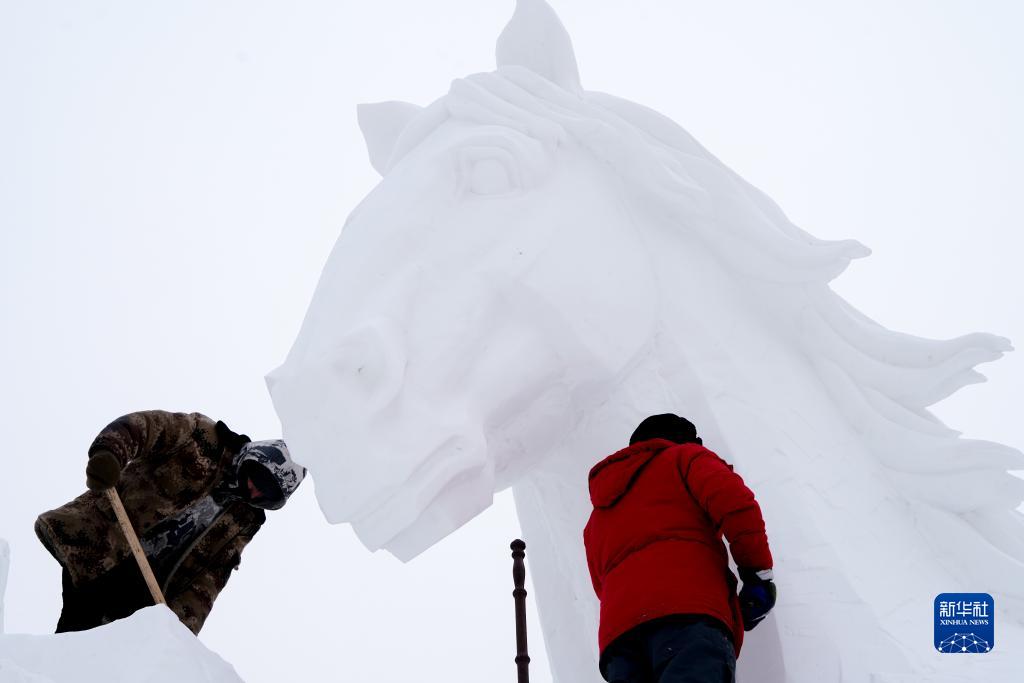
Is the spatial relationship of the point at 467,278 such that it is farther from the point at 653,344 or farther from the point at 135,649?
the point at 135,649

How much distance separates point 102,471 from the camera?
126 inches

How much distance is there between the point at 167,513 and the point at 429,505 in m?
1.69

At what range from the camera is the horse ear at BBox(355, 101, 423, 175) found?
3.44m

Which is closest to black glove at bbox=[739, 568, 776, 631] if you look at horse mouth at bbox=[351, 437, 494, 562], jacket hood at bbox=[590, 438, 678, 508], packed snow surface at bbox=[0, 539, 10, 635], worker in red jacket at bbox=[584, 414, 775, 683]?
worker in red jacket at bbox=[584, 414, 775, 683]

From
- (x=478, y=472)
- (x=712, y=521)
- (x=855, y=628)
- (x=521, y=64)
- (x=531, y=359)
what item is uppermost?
(x=521, y=64)

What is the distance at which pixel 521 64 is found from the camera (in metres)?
3.13

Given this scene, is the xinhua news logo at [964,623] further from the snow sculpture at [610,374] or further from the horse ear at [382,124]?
the horse ear at [382,124]

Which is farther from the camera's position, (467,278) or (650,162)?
(650,162)

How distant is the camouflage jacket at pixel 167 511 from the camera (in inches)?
133

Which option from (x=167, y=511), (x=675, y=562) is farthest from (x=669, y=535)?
(x=167, y=511)

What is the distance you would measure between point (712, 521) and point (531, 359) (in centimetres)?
61

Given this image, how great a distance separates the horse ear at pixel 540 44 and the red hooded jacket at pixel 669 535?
4.41 feet

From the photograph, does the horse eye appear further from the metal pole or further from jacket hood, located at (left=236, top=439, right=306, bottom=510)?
jacket hood, located at (left=236, top=439, right=306, bottom=510)

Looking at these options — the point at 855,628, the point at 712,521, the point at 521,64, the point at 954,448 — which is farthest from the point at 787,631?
the point at 521,64
